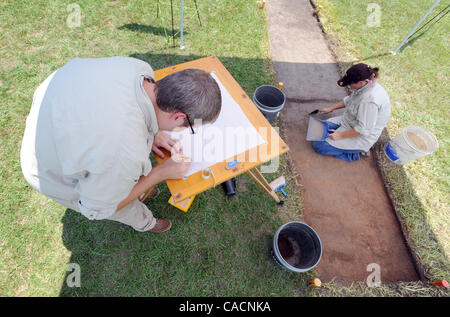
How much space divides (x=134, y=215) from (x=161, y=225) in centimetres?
50

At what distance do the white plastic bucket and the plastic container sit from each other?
0.90m

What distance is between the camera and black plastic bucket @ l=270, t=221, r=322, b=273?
201 cm

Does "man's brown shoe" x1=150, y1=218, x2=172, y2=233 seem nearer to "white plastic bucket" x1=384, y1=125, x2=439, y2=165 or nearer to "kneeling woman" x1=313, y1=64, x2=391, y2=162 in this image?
"kneeling woman" x1=313, y1=64, x2=391, y2=162

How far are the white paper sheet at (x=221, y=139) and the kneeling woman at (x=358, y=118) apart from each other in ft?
4.45

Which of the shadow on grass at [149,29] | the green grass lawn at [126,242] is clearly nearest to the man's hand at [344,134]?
the green grass lawn at [126,242]

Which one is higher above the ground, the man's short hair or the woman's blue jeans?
the man's short hair

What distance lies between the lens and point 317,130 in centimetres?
299

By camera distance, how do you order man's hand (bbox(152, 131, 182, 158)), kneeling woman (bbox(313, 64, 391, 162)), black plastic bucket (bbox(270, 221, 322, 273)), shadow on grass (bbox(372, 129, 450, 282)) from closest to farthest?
man's hand (bbox(152, 131, 182, 158)) → black plastic bucket (bbox(270, 221, 322, 273)) → kneeling woman (bbox(313, 64, 391, 162)) → shadow on grass (bbox(372, 129, 450, 282))

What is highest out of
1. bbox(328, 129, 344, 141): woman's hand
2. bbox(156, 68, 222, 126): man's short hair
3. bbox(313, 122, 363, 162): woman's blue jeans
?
bbox(156, 68, 222, 126): man's short hair

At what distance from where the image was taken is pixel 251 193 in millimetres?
2615

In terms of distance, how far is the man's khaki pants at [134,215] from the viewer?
1.64 m

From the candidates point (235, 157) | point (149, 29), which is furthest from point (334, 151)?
point (149, 29)

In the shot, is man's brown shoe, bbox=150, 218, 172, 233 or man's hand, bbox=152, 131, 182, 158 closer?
man's hand, bbox=152, 131, 182, 158

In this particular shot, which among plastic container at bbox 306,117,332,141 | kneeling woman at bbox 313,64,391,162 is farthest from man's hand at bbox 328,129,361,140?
plastic container at bbox 306,117,332,141
